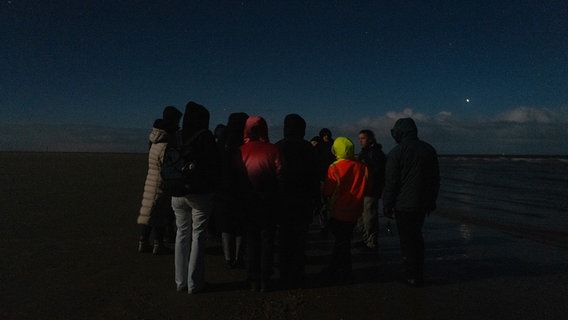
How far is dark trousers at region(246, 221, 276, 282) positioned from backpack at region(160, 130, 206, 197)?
1.05 metres

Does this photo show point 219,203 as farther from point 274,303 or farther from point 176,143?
point 274,303

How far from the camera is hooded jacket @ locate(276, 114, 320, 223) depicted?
4512mm

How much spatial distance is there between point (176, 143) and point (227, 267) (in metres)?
2.40

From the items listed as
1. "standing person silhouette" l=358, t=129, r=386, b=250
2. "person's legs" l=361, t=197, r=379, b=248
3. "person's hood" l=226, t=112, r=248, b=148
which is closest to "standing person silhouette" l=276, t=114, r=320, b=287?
"person's hood" l=226, t=112, r=248, b=148

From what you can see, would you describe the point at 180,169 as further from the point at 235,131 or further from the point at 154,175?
the point at 154,175

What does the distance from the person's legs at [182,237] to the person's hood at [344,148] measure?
222 centimetres

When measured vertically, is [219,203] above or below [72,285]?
above

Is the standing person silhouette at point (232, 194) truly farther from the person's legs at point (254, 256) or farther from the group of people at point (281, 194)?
the person's legs at point (254, 256)

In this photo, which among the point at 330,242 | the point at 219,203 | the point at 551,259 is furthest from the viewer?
the point at 330,242

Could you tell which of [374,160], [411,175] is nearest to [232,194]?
[411,175]

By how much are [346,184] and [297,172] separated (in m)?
0.84

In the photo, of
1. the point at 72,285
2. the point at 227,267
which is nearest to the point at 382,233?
the point at 227,267

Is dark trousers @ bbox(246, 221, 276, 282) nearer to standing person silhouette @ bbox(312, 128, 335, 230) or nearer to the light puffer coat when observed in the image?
the light puffer coat

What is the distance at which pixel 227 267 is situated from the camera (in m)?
5.59
